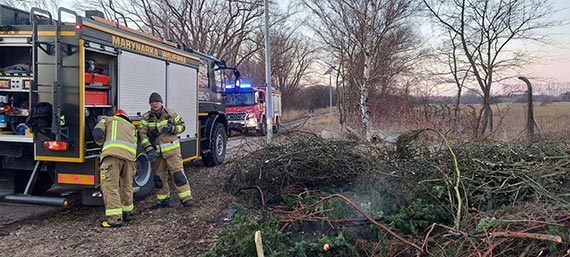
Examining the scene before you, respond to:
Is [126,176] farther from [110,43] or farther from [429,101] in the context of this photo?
[429,101]

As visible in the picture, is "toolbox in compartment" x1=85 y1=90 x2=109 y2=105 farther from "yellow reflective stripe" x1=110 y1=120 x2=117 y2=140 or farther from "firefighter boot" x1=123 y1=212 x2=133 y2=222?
"firefighter boot" x1=123 y1=212 x2=133 y2=222

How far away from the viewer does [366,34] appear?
46.9ft

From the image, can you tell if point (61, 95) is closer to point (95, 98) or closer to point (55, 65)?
point (55, 65)

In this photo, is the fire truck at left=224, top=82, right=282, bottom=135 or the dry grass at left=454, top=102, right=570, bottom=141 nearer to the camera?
the dry grass at left=454, top=102, right=570, bottom=141

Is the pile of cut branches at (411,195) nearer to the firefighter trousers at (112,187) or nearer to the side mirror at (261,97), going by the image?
the firefighter trousers at (112,187)

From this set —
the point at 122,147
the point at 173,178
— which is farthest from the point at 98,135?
the point at 173,178

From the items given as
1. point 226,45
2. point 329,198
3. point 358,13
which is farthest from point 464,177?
point 226,45

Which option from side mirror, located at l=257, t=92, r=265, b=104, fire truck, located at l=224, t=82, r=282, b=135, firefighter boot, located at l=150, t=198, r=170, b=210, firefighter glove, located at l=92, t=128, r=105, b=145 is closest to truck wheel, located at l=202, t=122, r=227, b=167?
firefighter boot, located at l=150, t=198, r=170, b=210

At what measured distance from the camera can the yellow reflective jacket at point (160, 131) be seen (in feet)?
19.4

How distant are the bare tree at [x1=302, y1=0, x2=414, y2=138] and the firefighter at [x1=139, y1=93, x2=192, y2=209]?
25.9ft

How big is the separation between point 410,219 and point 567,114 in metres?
8.74

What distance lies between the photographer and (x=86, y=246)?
14.7 ft

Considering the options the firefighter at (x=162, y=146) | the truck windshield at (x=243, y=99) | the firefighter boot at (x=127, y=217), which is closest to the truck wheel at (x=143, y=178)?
the firefighter at (x=162, y=146)

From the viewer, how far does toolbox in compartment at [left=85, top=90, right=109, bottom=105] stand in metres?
5.33
